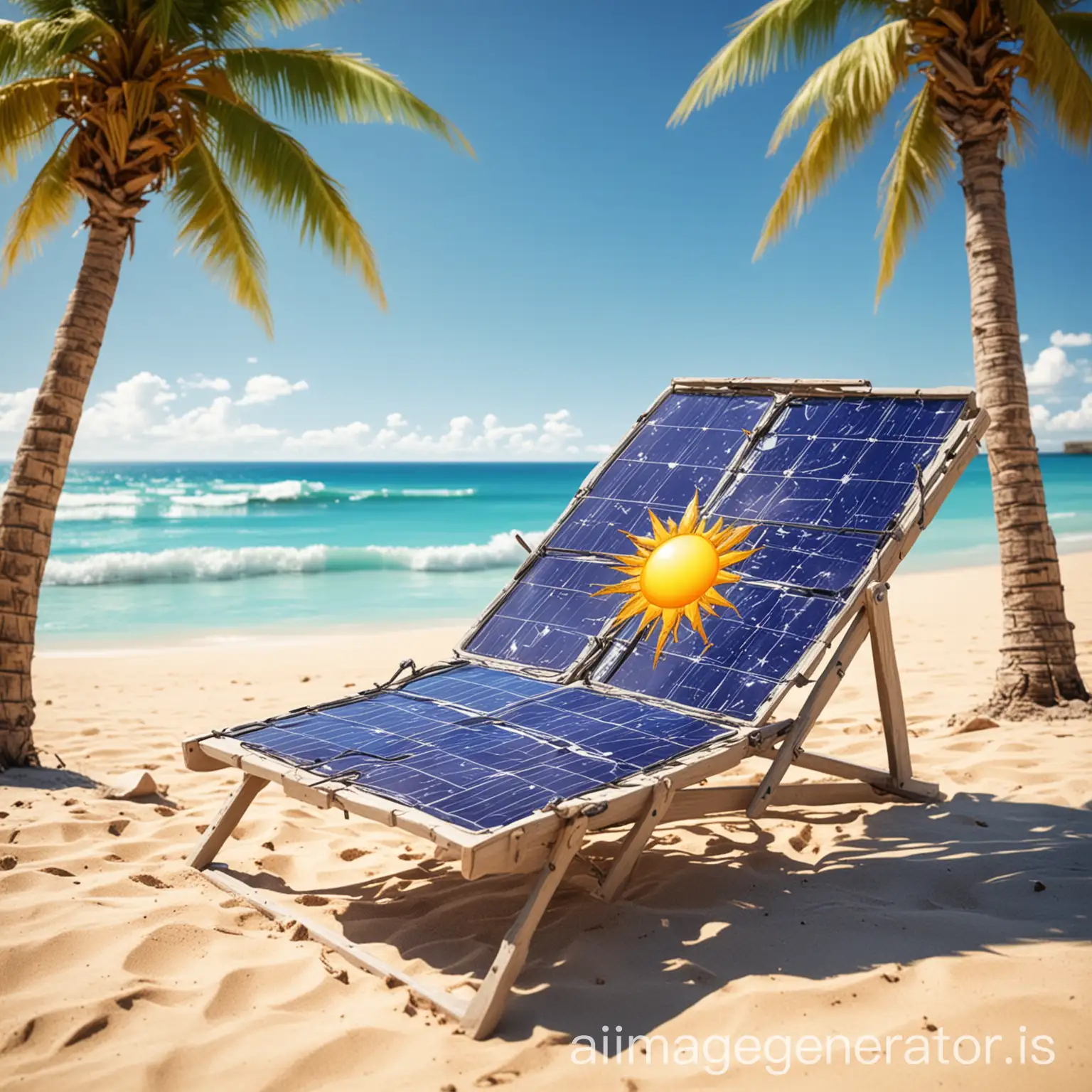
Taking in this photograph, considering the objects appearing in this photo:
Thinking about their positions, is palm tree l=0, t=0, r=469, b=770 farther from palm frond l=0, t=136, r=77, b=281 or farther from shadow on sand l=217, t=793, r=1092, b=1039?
shadow on sand l=217, t=793, r=1092, b=1039

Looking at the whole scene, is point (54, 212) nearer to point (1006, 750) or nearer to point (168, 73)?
point (168, 73)

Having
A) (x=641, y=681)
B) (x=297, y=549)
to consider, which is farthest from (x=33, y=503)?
(x=297, y=549)

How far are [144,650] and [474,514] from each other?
36.0 m

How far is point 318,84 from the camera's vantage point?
26.2 ft

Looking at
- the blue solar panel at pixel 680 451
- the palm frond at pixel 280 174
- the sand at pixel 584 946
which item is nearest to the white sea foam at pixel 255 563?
the palm frond at pixel 280 174

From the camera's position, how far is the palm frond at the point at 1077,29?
25.0ft

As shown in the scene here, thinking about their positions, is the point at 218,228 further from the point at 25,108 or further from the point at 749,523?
the point at 749,523

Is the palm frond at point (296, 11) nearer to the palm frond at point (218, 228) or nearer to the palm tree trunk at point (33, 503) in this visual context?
the palm frond at point (218, 228)

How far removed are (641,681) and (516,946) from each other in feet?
5.19

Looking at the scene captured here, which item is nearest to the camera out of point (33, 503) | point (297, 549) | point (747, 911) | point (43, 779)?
point (747, 911)

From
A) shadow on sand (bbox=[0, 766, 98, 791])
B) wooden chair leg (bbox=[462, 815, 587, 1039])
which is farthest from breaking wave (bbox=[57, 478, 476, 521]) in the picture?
wooden chair leg (bbox=[462, 815, 587, 1039])

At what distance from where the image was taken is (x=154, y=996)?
3328 millimetres

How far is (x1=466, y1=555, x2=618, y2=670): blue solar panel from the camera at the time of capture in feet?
16.2

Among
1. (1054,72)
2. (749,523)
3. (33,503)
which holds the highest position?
(1054,72)
